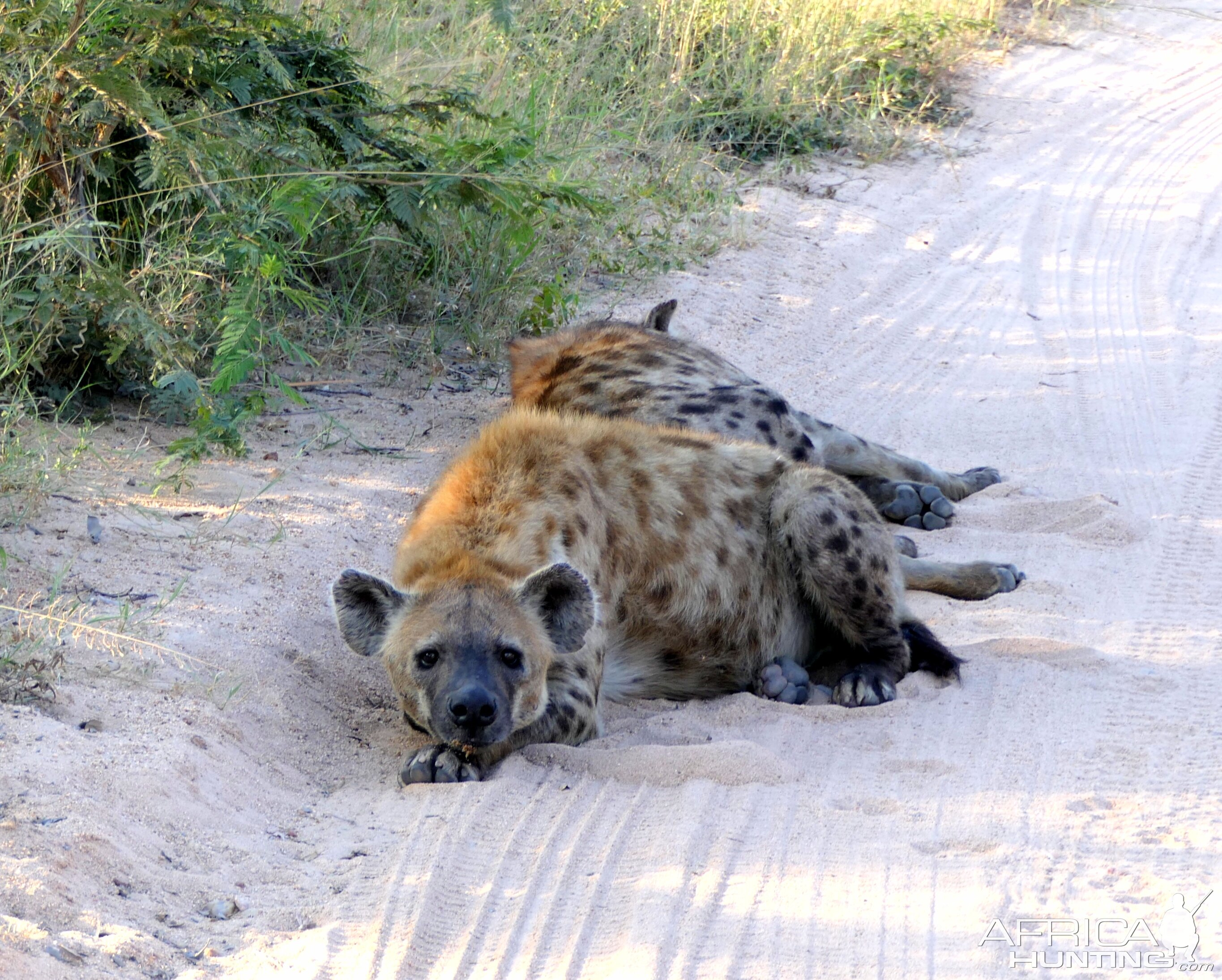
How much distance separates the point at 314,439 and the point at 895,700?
217cm

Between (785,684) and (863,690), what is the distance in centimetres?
23

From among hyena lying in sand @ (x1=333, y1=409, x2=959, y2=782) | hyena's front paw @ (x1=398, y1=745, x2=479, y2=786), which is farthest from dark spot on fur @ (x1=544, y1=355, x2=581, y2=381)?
hyena's front paw @ (x1=398, y1=745, x2=479, y2=786)

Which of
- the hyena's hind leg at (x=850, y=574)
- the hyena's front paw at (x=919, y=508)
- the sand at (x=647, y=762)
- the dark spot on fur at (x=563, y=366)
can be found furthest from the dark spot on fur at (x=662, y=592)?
the hyena's front paw at (x=919, y=508)

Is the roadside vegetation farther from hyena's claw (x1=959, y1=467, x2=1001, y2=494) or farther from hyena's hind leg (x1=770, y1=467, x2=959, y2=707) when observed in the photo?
hyena's claw (x1=959, y1=467, x2=1001, y2=494)

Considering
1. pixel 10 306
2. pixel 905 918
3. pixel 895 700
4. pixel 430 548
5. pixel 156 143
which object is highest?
pixel 156 143

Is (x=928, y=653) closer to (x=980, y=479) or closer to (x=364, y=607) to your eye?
(x=980, y=479)

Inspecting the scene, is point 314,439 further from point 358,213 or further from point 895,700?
point 895,700


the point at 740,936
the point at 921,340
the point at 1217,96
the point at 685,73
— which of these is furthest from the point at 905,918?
the point at 1217,96

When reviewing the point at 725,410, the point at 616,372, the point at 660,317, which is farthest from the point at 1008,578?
the point at 660,317

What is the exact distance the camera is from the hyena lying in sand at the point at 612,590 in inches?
125

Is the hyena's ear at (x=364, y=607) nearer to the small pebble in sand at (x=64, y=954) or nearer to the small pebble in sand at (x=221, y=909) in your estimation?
the small pebble in sand at (x=221, y=909)

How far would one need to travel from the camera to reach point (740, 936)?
2.45m

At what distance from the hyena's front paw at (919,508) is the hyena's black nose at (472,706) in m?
2.30

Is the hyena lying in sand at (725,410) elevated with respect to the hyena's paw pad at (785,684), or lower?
elevated
